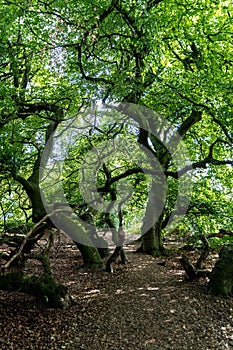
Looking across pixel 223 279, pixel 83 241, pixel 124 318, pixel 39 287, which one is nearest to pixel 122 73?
pixel 39 287

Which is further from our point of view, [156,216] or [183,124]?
[156,216]

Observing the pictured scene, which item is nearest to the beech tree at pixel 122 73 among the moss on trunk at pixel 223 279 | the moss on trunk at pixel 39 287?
the moss on trunk at pixel 39 287

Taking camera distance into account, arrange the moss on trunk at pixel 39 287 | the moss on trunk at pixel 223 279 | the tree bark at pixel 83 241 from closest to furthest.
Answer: the moss on trunk at pixel 39 287
the moss on trunk at pixel 223 279
the tree bark at pixel 83 241

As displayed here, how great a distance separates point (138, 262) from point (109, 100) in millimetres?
6450

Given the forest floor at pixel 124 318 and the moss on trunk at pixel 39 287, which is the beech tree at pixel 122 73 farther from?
the forest floor at pixel 124 318

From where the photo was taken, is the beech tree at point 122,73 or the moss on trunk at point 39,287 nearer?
the beech tree at point 122,73

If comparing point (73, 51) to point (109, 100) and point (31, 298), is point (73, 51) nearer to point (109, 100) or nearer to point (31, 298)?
point (109, 100)

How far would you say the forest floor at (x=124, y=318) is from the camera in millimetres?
5672

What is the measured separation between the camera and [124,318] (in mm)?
6688

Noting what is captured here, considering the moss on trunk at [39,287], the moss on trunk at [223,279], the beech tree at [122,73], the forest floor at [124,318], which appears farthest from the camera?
the moss on trunk at [223,279]

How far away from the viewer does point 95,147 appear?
415 inches

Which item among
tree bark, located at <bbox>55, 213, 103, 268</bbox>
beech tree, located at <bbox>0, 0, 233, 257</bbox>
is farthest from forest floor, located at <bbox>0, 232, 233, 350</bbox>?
beech tree, located at <bbox>0, 0, 233, 257</bbox>

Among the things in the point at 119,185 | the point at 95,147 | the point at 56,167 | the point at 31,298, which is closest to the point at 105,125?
the point at 95,147

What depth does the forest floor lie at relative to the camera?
5672 millimetres
